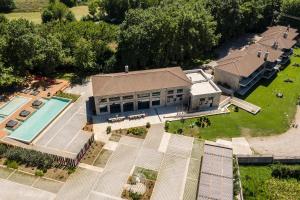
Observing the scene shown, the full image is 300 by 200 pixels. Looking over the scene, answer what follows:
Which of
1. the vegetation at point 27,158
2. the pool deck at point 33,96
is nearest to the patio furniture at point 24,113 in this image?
the pool deck at point 33,96

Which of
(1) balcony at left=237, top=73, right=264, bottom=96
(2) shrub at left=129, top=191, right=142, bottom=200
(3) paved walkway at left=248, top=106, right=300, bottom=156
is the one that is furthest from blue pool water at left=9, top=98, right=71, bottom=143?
(3) paved walkway at left=248, top=106, right=300, bottom=156

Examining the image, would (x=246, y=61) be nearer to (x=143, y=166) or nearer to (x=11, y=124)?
(x=143, y=166)

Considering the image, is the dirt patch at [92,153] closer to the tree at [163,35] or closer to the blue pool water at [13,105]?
the blue pool water at [13,105]

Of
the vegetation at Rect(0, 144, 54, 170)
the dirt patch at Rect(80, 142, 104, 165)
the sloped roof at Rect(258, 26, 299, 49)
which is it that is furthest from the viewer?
the sloped roof at Rect(258, 26, 299, 49)

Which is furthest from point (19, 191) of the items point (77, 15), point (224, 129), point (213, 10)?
point (77, 15)

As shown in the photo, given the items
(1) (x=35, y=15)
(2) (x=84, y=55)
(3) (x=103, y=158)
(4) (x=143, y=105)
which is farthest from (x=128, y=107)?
(1) (x=35, y=15)

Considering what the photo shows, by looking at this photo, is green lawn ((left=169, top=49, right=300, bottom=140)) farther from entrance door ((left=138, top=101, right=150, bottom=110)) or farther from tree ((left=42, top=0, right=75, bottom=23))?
tree ((left=42, top=0, right=75, bottom=23))
